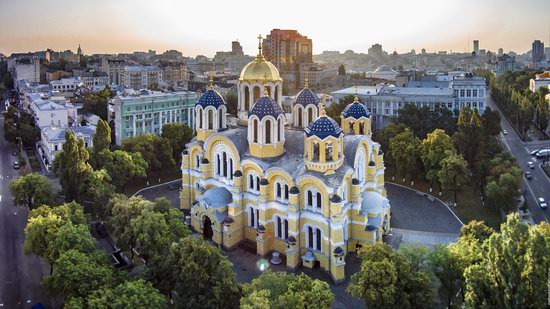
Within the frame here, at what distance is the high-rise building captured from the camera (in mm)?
136875

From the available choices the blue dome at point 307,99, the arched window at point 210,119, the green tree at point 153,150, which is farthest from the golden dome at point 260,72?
the green tree at point 153,150

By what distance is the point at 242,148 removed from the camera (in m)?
35.9

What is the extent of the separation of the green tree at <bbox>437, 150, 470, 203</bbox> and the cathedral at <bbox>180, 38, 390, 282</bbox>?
6576mm

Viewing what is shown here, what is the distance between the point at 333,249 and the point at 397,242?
7013 mm

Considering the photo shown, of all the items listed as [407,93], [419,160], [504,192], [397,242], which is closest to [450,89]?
[407,93]

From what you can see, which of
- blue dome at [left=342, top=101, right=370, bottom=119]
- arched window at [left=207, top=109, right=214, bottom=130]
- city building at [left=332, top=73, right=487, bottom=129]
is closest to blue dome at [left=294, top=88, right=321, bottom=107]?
blue dome at [left=342, top=101, right=370, bottom=119]

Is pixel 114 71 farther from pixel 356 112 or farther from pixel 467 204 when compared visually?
pixel 467 204

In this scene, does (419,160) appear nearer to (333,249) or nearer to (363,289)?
(333,249)

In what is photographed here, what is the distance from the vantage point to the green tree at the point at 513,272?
684 inches

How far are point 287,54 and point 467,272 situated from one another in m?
130

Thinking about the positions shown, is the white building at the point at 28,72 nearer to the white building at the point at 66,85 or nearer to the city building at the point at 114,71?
the city building at the point at 114,71

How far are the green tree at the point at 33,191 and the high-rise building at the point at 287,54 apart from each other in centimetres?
10380

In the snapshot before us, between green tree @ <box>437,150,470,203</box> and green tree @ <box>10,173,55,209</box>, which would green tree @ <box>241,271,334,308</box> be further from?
green tree @ <box>437,150,470,203</box>

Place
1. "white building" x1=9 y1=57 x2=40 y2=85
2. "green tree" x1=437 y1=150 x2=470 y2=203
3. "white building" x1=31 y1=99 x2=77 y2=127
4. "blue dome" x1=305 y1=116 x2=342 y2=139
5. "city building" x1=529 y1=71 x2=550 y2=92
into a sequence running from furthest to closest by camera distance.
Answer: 1. "white building" x1=9 y1=57 x2=40 y2=85
2. "city building" x1=529 y1=71 x2=550 y2=92
3. "white building" x1=31 y1=99 x2=77 y2=127
4. "green tree" x1=437 y1=150 x2=470 y2=203
5. "blue dome" x1=305 y1=116 x2=342 y2=139
